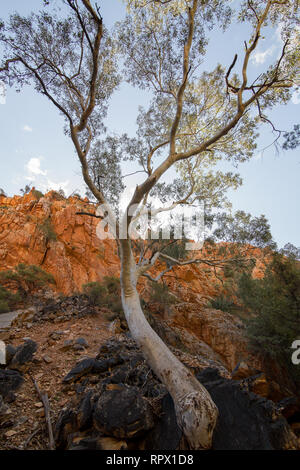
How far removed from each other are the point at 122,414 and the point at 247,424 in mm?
1368

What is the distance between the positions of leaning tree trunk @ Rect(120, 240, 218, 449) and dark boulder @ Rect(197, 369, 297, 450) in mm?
140

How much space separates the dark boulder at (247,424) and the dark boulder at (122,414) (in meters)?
0.81

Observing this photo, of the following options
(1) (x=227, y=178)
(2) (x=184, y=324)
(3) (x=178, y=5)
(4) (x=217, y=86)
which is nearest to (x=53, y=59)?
(3) (x=178, y=5)

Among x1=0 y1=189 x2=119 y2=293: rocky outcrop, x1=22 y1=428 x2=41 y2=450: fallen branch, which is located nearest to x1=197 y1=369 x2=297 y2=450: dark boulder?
x1=22 y1=428 x2=41 y2=450: fallen branch

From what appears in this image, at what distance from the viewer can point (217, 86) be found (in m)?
7.18

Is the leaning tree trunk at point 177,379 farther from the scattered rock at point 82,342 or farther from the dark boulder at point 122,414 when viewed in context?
the scattered rock at point 82,342

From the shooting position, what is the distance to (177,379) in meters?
2.98

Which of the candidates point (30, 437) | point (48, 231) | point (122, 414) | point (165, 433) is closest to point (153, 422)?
point (165, 433)

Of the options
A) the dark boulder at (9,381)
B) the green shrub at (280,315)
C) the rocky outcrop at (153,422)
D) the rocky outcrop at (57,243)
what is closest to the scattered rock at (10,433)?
the rocky outcrop at (153,422)

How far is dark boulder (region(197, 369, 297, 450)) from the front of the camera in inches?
84.4

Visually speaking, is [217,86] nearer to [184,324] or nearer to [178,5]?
[178,5]

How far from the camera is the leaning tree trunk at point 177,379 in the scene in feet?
7.69

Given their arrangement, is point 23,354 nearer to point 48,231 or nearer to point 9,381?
point 9,381

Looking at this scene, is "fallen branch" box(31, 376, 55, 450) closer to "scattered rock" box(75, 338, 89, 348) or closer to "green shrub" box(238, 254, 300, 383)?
"scattered rock" box(75, 338, 89, 348)
